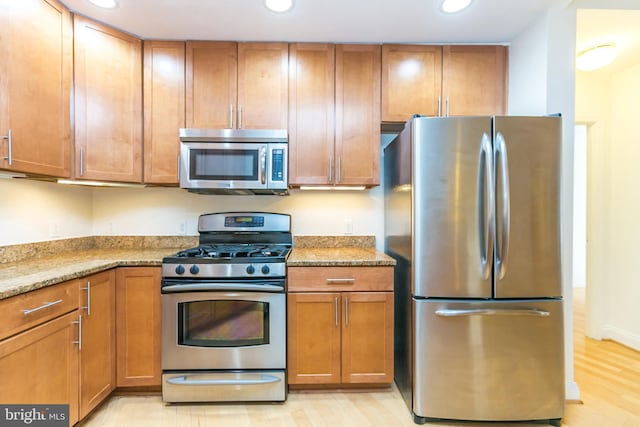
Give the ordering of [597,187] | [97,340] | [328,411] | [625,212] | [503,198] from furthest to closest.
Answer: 1. [597,187]
2. [625,212]
3. [328,411]
4. [97,340]
5. [503,198]

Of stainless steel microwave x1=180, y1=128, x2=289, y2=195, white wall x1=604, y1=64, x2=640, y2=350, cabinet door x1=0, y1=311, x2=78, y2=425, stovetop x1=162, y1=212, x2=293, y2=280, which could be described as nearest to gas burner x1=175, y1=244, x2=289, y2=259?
stovetop x1=162, y1=212, x2=293, y2=280

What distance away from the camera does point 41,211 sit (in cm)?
213

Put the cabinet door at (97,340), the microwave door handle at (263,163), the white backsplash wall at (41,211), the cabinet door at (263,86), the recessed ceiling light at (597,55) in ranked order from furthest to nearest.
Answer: the recessed ceiling light at (597,55), the cabinet door at (263,86), the microwave door handle at (263,163), the white backsplash wall at (41,211), the cabinet door at (97,340)

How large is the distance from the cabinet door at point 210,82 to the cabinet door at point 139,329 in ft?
3.68

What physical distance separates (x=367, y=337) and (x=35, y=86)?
7.98 ft

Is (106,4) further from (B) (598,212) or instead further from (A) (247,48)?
(B) (598,212)

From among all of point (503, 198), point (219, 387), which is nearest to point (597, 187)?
point (503, 198)

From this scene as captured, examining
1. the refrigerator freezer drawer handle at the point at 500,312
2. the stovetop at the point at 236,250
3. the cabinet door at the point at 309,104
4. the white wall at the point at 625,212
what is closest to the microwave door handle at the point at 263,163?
the cabinet door at the point at 309,104

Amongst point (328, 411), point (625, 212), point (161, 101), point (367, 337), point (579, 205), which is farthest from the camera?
point (579, 205)

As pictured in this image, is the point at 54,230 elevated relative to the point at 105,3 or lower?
lower

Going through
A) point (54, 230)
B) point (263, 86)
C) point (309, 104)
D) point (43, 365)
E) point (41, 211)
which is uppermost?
point (263, 86)

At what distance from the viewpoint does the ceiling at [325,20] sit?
189 centimetres

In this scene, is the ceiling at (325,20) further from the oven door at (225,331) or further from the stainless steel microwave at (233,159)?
the oven door at (225,331)
